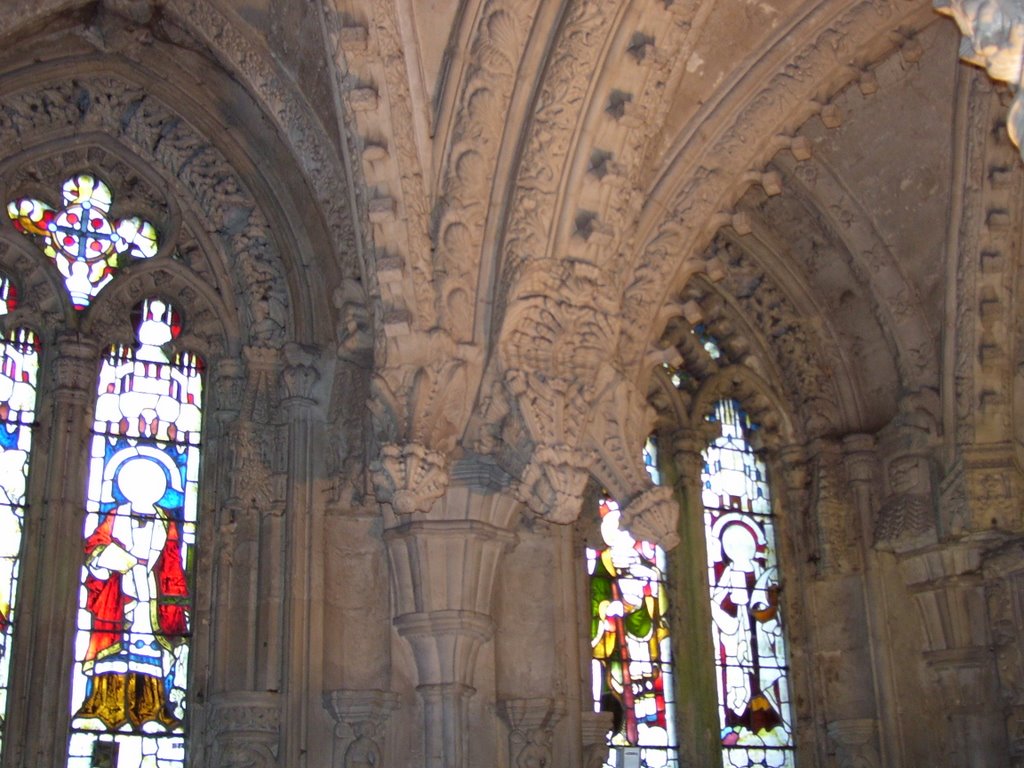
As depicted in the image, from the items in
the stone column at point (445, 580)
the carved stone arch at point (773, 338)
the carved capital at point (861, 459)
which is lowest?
the stone column at point (445, 580)

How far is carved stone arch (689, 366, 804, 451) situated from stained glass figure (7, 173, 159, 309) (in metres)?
3.70

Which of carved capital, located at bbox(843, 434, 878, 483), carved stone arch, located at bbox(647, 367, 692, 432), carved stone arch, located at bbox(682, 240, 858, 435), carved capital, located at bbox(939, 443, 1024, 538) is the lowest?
carved capital, located at bbox(939, 443, 1024, 538)

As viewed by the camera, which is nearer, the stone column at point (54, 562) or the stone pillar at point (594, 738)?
the stone column at point (54, 562)

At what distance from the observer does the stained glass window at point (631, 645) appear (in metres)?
9.95

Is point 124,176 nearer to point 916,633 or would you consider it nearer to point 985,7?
point 916,633

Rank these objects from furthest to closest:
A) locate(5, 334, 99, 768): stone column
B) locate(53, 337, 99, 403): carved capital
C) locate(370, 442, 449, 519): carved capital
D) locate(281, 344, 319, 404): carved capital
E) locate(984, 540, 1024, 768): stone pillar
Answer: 1. locate(984, 540, 1024, 768): stone pillar
2. locate(281, 344, 319, 404): carved capital
3. locate(53, 337, 99, 403): carved capital
4. locate(5, 334, 99, 768): stone column
5. locate(370, 442, 449, 519): carved capital

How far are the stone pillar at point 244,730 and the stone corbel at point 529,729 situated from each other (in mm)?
1205

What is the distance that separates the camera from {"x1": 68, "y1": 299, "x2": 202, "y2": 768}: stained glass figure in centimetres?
848

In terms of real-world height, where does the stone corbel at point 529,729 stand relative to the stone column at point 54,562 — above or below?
below

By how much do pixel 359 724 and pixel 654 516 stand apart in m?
1.75

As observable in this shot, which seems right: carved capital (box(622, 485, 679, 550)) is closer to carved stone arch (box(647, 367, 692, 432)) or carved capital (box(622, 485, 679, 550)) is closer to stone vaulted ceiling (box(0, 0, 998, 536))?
stone vaulted ceiling (box(0, 0, 998, 536))

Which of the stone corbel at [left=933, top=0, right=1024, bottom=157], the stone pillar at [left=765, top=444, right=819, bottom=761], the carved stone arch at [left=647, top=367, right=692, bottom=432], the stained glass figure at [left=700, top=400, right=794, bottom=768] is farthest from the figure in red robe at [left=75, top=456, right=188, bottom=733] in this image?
the stone corbel at [left=933, top=0, right=1024, bottom=157]

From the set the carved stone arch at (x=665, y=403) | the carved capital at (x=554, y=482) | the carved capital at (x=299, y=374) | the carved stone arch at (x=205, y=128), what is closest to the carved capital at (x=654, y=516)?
the carved capital at (x=554, y=482)

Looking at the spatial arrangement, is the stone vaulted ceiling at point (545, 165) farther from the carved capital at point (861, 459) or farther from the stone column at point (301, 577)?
the carved capital at point (861, 459)
